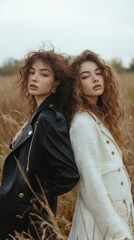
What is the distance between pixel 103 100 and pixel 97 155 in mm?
456

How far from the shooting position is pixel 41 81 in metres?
2.84

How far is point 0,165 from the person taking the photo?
14.4 feet

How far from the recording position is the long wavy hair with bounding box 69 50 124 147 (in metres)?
2.86

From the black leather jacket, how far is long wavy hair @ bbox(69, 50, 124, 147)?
6.6 inches

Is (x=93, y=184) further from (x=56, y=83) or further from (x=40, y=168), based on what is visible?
(x=56, y=83)

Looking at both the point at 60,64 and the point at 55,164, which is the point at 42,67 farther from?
the point at 55,164

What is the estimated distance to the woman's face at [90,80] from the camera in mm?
2893

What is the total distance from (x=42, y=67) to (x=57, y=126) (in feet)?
1.28

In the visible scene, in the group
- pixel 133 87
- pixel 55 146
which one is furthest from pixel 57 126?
pixel 133 87

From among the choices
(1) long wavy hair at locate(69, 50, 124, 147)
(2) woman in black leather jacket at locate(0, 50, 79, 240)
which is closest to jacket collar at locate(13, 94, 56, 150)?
(2) woman in black leather jacket at locate(0, 50, 79, 240)

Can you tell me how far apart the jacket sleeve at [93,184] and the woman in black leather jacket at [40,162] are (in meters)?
0.05

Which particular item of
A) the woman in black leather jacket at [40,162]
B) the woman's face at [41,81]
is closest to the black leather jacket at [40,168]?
the woman in black leather jacket at [40,162]

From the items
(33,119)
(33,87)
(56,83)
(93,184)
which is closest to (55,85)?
(56,83)

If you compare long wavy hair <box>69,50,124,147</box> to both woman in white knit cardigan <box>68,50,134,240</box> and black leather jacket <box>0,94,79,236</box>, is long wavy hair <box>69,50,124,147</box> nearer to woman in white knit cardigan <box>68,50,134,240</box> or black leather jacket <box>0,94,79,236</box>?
woman in white knit cardigan <box>68,50,134,240</box>
